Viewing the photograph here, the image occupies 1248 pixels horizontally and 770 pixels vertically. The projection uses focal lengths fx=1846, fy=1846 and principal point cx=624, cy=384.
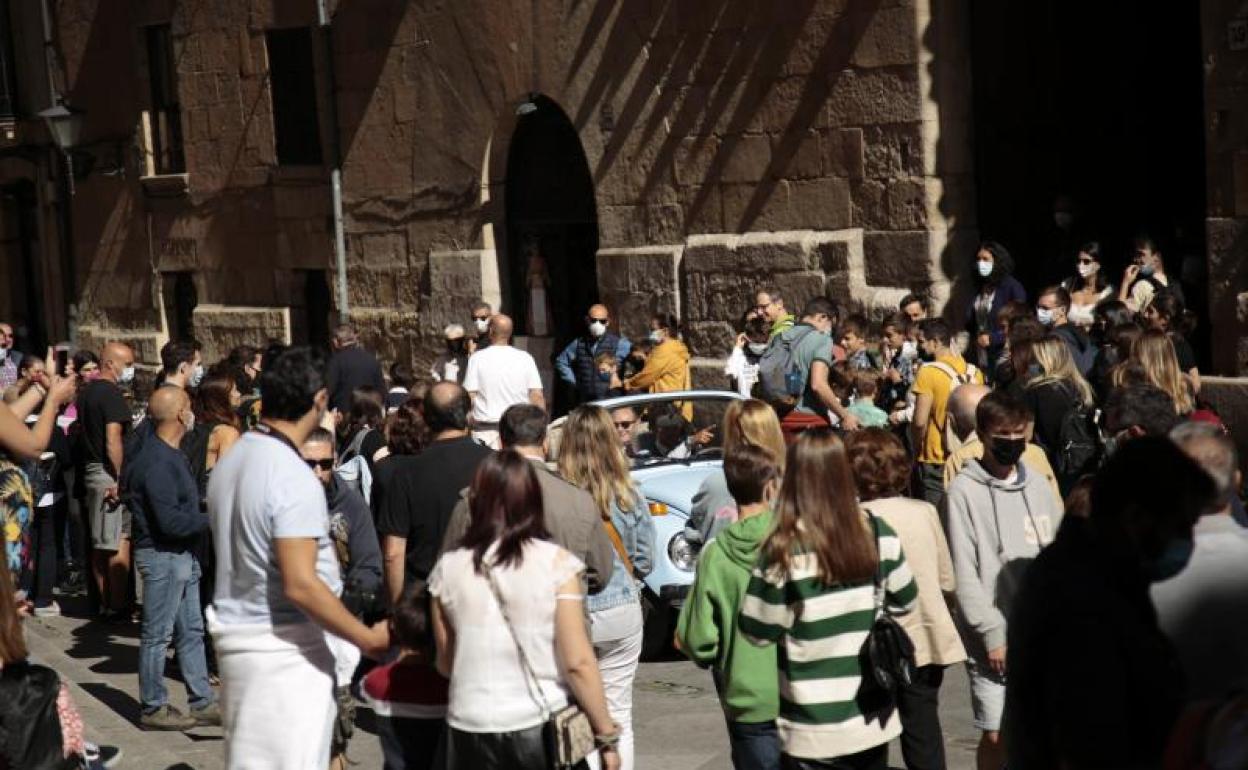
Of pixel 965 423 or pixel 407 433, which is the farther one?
pixel 407 433

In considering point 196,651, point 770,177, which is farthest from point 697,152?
point 196,651

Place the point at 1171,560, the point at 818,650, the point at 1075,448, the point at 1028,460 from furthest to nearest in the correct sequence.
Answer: the point at 1075,448
the point at 1028,460
the point at 818,650
the point at 1171,560

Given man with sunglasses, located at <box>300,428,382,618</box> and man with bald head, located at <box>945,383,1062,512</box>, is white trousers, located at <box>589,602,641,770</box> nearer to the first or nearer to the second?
man with sunglasses, located at <box>300,428,382,618</box>

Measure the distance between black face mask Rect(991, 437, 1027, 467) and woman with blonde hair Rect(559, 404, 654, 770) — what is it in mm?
1398

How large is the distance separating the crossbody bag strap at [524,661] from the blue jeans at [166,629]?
173 inches

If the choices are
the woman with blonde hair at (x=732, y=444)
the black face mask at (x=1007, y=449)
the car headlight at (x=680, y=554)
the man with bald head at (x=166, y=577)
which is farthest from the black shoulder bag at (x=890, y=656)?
the man with bald head at (x=166, y=577)

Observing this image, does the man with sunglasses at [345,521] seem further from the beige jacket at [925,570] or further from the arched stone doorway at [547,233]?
the arched stone doorway at [547,233]

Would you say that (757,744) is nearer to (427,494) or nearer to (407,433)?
(427,494)

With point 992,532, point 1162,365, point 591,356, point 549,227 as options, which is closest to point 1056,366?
point 1162,365

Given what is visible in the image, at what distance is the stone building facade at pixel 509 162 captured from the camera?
13.7m

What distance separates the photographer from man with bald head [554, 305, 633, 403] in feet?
48.7

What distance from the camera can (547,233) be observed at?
A: 57.3ft

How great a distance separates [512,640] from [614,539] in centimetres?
180

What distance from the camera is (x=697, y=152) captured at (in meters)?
15.2
